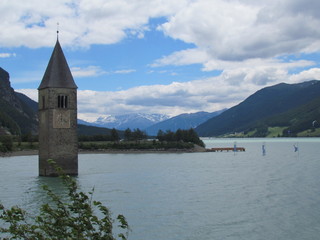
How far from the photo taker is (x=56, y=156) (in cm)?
5478

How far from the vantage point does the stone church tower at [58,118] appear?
55000 millimetres

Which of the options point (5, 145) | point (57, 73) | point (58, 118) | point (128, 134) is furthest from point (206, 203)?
point (128, 134)

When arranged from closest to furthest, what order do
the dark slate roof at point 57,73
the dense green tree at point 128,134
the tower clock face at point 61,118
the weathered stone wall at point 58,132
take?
the weathered stone wall at point 58,132
the tower clock face at point 61,118
the dark slate roof at point 57,73
the dense green tree at point 128,134

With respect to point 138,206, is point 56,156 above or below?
above

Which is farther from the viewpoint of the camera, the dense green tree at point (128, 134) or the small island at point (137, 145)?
the dense green tree at point (128, 134)

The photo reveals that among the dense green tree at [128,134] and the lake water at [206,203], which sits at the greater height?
the dense green tree at [128,134]

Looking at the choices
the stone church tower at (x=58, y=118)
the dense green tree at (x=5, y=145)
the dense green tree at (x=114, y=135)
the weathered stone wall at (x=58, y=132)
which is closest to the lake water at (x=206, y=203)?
the weathered stone wall at (x=58, y=132)

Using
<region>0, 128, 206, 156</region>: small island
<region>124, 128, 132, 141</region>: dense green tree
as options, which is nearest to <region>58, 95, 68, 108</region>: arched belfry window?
<region>0, 128, 206, 156</region>: small island

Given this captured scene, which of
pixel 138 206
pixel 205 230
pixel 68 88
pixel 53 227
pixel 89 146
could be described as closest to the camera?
pixel 53 227

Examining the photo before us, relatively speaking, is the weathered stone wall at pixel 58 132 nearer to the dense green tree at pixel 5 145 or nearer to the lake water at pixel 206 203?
the lake water at pixel 206 203

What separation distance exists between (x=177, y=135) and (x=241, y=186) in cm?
12410

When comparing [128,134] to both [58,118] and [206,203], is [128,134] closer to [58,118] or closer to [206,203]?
[58,118]

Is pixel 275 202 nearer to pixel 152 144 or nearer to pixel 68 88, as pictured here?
pixel 68 88

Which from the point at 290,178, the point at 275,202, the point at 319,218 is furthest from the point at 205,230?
the point at 290,178
